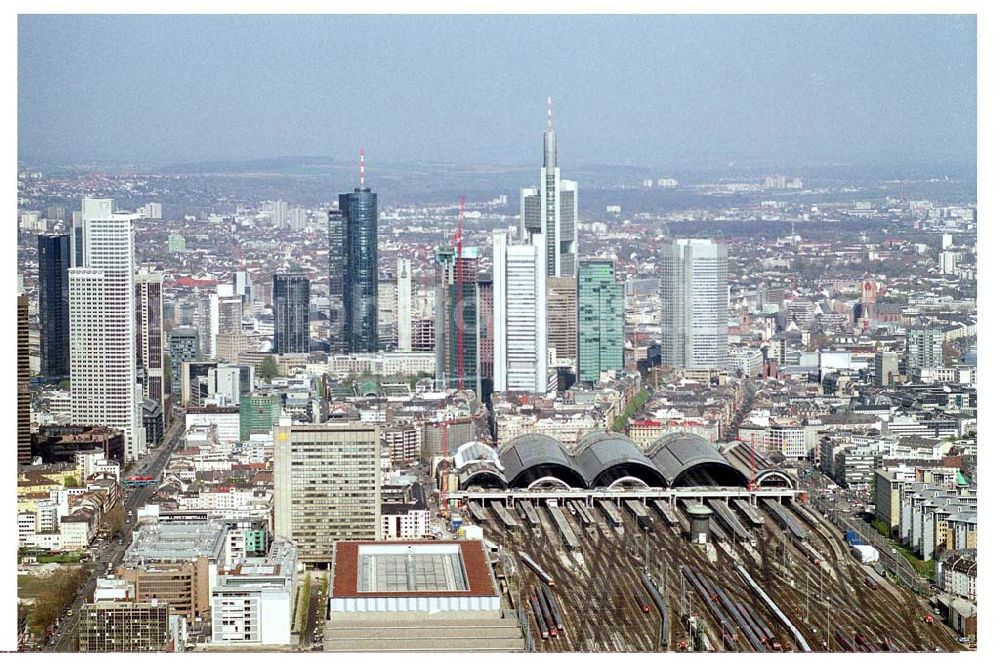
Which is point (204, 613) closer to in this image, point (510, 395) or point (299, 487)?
point (299, 487)

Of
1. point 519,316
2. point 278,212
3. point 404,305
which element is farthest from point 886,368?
point 278,212

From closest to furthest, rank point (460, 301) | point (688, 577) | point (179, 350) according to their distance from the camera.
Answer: point (688, 577) → point (179, 350) → point (460, 301)

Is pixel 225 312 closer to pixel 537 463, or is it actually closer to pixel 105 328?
pixel 105 328

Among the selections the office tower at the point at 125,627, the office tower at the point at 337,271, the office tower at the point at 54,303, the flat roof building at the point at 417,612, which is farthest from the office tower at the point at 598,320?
the office tower at the point at 125,627

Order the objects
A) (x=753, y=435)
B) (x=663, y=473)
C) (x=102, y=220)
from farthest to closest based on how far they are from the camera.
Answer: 1. (x=102, y=220)
2. (x=753, y=435)
3. (x=663, y=473)

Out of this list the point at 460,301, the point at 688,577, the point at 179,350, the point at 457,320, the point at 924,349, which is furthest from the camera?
the point at 460,301

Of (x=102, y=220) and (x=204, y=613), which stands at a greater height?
(x=102, y=220)

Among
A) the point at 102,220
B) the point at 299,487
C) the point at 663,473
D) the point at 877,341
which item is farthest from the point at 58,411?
the point at 877,341

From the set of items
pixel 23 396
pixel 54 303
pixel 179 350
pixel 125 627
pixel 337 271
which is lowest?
pixel 125 627
